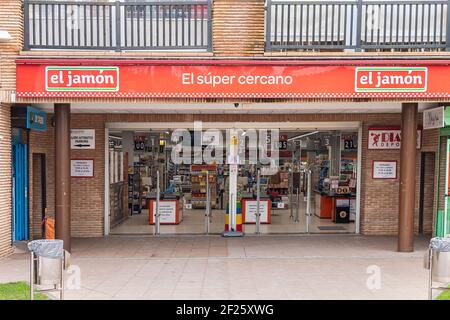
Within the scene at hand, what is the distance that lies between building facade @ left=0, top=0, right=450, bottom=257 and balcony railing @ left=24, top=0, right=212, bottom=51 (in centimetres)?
3

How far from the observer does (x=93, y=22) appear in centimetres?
907

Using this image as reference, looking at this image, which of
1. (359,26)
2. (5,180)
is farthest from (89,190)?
(359,26)

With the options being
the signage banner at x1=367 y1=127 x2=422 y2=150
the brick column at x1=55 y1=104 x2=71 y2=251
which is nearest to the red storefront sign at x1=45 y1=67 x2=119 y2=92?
the brick column at x1=55 y1=104 x2=71 y2=251

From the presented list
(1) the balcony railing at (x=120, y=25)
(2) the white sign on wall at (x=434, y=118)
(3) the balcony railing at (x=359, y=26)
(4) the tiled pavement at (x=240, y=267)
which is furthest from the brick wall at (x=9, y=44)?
(2) the white sign on wall at (x=434, y=118)

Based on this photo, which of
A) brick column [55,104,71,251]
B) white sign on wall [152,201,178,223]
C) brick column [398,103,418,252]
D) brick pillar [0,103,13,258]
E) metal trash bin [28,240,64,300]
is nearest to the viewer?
metal trash bin [28,240,64,300]

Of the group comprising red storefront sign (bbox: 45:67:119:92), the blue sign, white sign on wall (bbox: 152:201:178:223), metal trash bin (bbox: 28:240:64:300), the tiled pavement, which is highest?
red storefront sign (bbox: 45:67:119:92)

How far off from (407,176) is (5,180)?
8.89m

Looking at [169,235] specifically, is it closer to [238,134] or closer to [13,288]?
[238,134]

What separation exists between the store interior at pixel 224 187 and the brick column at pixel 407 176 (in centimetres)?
284

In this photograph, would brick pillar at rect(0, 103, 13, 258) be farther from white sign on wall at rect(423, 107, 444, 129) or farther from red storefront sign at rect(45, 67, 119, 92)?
white sign on wall at rect(423, 107, 444, 129)

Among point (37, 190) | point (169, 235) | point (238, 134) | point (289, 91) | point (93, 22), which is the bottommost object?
point (169, 235)

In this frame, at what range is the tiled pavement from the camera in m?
6.27

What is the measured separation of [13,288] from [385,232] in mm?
9204
